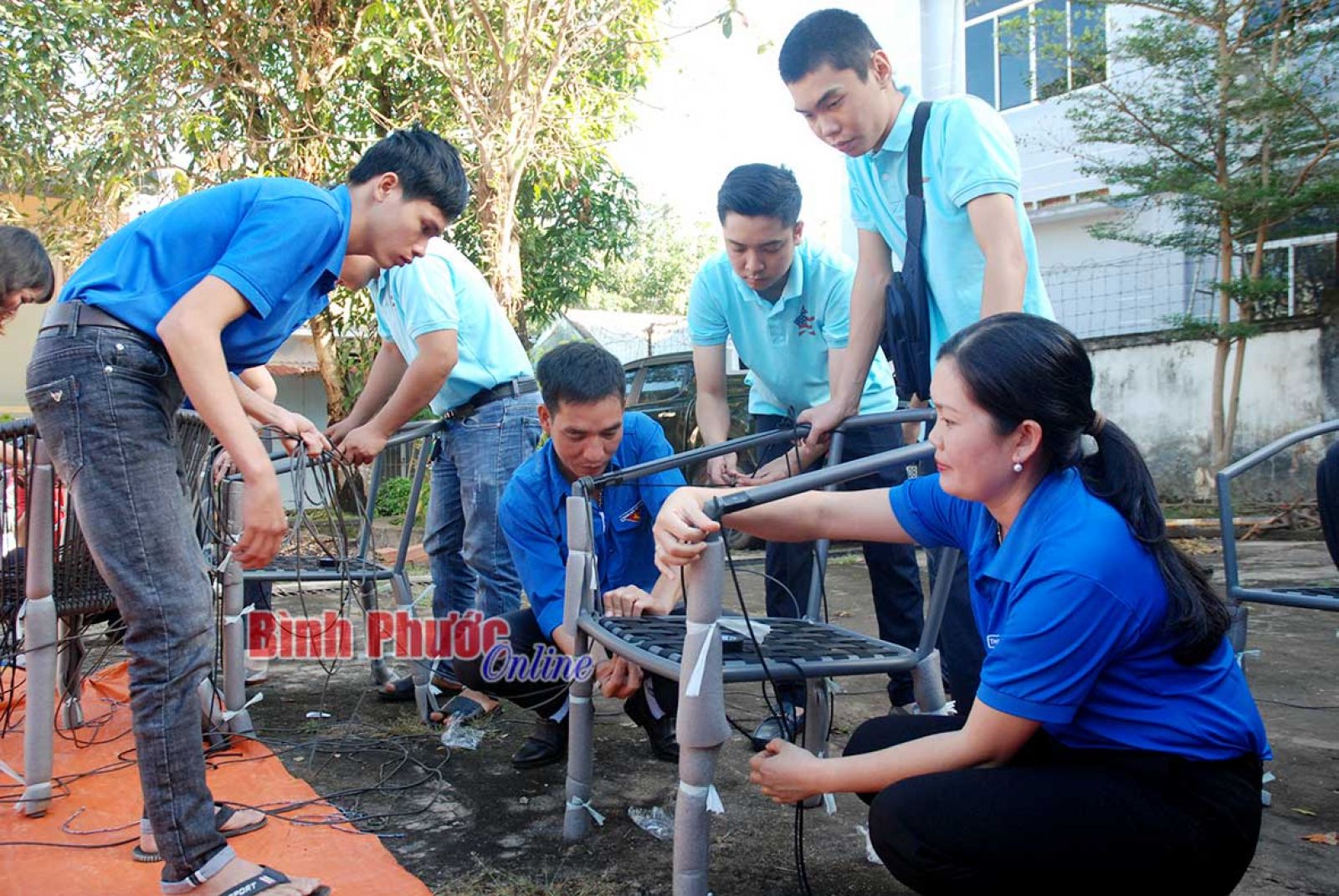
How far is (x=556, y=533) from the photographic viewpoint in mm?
2662

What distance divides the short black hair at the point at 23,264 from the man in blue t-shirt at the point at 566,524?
1714mm

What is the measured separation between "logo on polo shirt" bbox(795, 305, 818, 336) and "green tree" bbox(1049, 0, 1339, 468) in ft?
21.1

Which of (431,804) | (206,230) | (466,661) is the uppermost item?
(206,230)

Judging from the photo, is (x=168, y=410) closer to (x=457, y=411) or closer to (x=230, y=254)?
(x=230, y=254)

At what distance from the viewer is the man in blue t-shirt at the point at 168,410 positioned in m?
1.86

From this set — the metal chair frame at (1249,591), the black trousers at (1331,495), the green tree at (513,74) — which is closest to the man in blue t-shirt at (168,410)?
the metal chair frame at (1249,591)

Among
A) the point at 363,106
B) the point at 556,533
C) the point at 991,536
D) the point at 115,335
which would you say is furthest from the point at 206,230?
the point at 363,106

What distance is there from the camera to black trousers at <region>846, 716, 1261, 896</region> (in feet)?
4.45

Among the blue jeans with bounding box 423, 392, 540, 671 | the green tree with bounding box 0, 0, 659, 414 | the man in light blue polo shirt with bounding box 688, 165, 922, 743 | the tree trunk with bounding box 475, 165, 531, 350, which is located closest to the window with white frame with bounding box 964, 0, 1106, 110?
the green tree with bounding box 0, 0, 659, 414

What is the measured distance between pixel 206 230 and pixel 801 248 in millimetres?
1696

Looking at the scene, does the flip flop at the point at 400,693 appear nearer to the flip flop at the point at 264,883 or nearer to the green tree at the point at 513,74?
the flip flop at the point at 264,883

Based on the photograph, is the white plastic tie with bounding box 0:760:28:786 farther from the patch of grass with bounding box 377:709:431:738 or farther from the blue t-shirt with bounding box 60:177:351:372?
the blue t-shirt with bounding box 60:177:351:372

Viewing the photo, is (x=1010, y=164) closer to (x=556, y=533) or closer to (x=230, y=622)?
(x=556, y=533)

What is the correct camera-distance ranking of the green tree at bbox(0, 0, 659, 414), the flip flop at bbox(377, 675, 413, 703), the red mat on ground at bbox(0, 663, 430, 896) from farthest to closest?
the green tree at bbox(0, 0, 659, 414), the flip flop at bbox(377, 675, 413, 703), the red mat on ground at bbox(0, 663, 430, 896)
